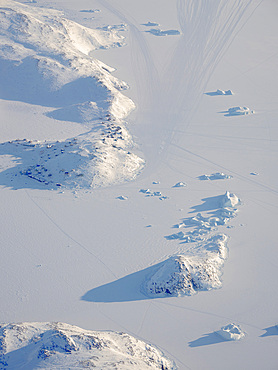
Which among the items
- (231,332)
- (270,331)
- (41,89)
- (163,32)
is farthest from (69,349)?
(163,32)

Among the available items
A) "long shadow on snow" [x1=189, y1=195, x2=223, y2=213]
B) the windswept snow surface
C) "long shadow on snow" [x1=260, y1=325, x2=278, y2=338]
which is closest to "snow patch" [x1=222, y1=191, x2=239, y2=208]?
the windswept snow surface

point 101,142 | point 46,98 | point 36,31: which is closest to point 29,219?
point 101,142

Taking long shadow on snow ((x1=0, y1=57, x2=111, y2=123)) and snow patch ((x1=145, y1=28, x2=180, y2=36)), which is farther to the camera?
snow patch ((x1=145, y1=28, x2=180, y2=36))

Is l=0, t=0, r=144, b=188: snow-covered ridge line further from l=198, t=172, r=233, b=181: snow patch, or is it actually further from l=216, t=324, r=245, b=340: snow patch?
l=216, t=324, r=245, b=340: snow patch

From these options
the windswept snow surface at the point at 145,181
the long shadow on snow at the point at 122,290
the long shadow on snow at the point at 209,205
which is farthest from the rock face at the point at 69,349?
the long shadow on snow at the point at 209,205

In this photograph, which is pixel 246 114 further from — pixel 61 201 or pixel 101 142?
pixel 61 201

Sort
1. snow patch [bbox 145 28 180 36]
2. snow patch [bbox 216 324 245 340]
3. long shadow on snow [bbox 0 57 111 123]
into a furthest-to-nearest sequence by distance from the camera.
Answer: snow patch [bbox 145 28 180 36] < long shadow on snow [bbox 0 57 111 123] < snow patch [bbox 216 324 245 340]

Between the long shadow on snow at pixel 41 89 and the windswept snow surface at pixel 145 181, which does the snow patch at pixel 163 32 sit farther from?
the long shadow on snow at pixel 41 89
